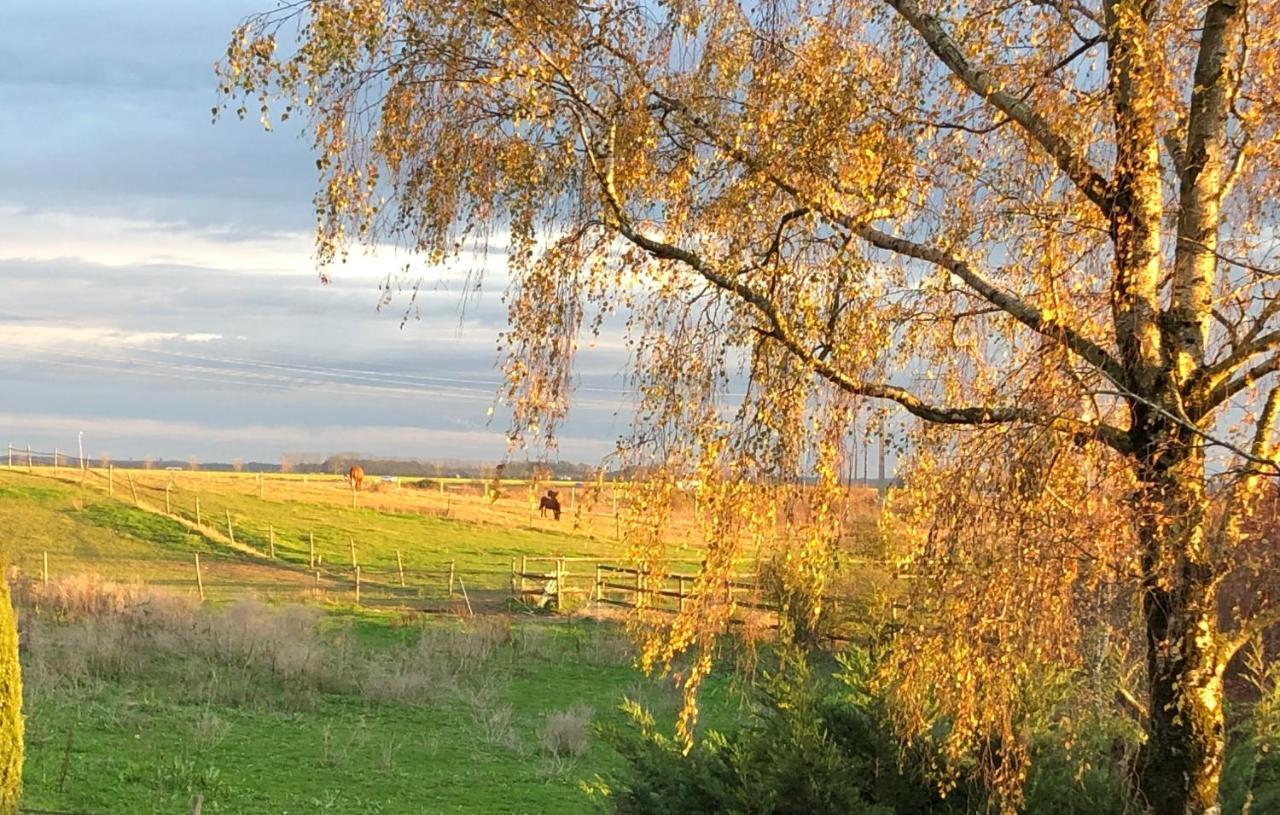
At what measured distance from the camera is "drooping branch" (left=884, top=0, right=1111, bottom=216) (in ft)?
15.1

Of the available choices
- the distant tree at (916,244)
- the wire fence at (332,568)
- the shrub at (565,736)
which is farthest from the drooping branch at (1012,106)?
the wire fence at (332,568)

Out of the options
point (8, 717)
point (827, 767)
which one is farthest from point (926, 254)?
point (8, 717)

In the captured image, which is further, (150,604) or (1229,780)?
(150,604)

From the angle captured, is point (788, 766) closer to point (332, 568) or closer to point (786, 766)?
point (786, 766)

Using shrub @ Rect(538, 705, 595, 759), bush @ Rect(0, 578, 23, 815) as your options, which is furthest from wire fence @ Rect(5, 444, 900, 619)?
bush @ Rect(0, 578, 23, 815)

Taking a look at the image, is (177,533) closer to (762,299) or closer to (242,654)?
(242,654)

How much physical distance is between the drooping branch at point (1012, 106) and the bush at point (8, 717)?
6.64 meters

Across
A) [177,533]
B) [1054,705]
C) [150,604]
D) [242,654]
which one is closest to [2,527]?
[177,533]

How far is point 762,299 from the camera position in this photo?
15.9 ft

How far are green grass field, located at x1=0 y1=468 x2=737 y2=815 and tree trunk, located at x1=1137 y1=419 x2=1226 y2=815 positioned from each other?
2395 mm

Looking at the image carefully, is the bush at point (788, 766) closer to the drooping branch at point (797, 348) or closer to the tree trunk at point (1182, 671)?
the tree trunk at point (1182, 671)

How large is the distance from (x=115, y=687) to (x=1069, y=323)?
51.8 ft

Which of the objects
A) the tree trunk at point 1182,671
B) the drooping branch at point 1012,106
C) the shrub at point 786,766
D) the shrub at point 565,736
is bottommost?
the shrub at point 565,736

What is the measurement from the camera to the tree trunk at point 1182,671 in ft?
14.4
